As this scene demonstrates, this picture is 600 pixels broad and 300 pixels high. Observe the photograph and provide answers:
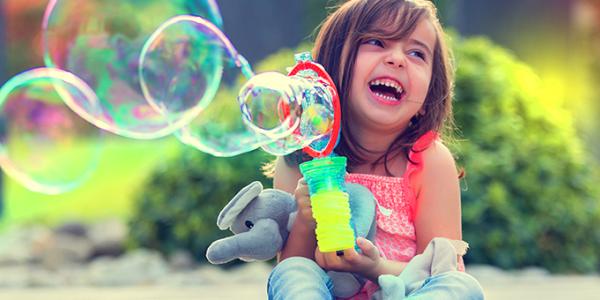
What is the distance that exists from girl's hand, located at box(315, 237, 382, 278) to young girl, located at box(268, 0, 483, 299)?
12 millimetres

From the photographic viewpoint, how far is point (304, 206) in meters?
2.56

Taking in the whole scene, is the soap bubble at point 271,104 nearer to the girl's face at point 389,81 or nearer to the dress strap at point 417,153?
the girl's face at point 389,81

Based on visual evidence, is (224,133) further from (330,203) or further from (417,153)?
(330,203)

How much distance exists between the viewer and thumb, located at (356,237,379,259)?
8.11 feet

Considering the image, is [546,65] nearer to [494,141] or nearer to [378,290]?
[494,141]

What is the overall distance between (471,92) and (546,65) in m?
5.15

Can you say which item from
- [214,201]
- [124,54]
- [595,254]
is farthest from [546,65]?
[124,54]

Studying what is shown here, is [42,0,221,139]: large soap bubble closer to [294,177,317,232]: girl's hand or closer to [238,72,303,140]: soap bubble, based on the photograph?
[238,72,303,140]: soap bubble

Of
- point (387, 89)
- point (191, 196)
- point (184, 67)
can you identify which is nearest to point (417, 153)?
point (387, 89)

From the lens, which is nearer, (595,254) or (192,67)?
(192,67)

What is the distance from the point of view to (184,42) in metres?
3.10

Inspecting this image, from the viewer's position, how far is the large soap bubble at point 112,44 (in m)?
3.19

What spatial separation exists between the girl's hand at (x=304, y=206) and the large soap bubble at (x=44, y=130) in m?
0.93

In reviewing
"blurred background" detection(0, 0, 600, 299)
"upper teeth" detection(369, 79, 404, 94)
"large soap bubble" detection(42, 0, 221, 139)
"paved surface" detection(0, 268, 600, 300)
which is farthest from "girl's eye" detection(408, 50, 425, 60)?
"blurred background" detection(0, 0, 600, 299)
